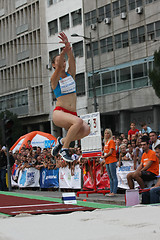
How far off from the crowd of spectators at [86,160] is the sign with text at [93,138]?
0.97 m

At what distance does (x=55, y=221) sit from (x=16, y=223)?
54 centimetres

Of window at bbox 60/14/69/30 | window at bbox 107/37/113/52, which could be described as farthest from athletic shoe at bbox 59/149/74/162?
window at bbox 60/14/69/30

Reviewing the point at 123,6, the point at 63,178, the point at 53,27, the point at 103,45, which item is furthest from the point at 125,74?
the point at 63,178

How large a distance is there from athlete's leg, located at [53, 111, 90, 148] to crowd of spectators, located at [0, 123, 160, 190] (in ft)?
11.9

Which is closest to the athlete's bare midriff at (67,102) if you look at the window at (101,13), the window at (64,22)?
the window at (101,13)

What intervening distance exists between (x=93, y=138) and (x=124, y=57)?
1069 inches

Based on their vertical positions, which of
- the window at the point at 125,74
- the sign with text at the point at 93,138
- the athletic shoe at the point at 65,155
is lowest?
the athletic shoe at the point at 65,155

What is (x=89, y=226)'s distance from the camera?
233 inches

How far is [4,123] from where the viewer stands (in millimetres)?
18578

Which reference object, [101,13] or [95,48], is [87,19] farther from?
[95,48]

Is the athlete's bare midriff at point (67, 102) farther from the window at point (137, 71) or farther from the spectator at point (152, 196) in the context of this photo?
the window at point (137, 71)

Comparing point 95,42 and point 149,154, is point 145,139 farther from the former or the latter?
point 95,42

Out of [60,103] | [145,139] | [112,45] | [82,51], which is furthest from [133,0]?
[60,103]

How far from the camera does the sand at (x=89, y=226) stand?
17.4ft
